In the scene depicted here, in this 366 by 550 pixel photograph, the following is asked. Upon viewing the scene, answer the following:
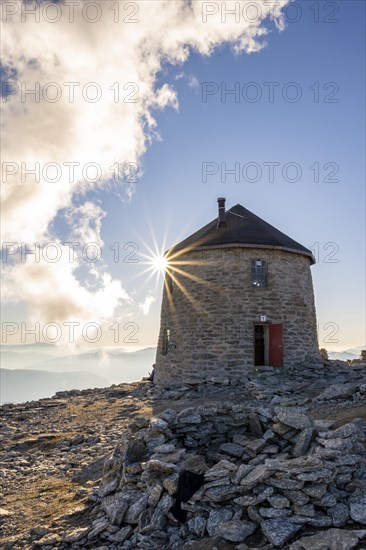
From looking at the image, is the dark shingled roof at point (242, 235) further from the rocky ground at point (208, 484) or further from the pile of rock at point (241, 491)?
the pile of rock at point (241, 491)

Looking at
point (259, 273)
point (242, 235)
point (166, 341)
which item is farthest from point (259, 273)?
point (166, 341)

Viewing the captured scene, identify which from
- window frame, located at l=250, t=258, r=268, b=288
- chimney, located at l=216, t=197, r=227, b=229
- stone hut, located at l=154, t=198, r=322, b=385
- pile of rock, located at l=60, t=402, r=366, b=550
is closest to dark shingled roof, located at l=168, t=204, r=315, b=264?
stone hut, located at l=154, t=198, r=322, b=385

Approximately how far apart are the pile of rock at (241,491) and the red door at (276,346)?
12.0 meters

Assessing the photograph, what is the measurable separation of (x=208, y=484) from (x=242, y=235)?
1633 cm

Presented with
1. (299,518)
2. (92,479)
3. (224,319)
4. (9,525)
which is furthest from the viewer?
(224,319)

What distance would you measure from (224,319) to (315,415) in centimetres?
973

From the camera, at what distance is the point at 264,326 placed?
2170 centimetres

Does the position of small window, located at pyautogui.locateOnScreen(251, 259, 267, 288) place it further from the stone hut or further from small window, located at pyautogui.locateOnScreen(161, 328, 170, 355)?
small window, located at pyautogui.locateOnScreen(161, 328, 170, 355)

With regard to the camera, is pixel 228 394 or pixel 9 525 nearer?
pixel 9 525

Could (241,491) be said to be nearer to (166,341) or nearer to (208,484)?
(208,484)

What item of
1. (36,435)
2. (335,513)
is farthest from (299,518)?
(36,435)

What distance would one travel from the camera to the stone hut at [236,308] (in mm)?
20453

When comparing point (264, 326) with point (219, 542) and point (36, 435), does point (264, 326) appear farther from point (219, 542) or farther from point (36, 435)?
point (219, 542)

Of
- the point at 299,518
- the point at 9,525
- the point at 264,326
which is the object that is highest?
the point at 264,326
